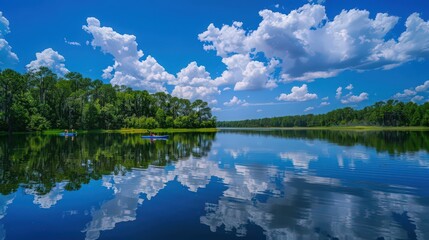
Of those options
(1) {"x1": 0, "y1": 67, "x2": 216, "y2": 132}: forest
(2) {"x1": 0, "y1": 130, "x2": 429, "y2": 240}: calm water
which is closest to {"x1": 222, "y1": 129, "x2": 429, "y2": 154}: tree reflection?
(2) {"x1": 0, "y1": 130, "x2": 429, "y2": 240}: calm water

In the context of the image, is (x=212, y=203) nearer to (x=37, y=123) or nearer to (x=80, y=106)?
(x=37, y=123)

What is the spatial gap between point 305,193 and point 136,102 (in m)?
127

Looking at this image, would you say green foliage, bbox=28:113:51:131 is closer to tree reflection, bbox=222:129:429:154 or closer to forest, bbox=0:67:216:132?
forest, bbox=0:67:216:132

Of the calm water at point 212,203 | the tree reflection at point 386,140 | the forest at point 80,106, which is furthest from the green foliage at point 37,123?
the tree reflection at point 386,140

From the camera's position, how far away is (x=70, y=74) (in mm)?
120062

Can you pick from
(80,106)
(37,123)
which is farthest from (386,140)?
(80,106)

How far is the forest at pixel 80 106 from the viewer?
78625 millimetres

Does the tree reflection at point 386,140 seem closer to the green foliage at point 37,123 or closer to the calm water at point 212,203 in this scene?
the calm water at point 212,203

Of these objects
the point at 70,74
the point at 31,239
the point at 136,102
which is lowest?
the point at 31,239

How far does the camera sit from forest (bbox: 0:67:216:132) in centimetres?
7862

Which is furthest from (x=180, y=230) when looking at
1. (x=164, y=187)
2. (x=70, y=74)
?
(x=70, y=74)

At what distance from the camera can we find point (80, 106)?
10581 cm

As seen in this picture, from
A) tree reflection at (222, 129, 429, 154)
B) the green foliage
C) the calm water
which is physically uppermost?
the green foliage

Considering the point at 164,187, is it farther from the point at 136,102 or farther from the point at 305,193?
the point at 136,102
